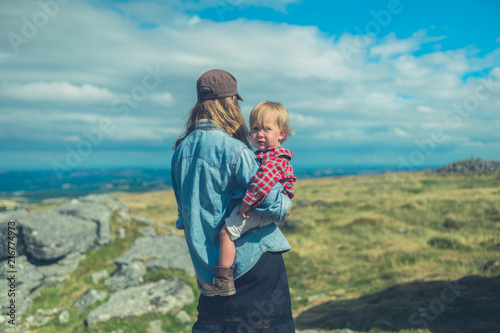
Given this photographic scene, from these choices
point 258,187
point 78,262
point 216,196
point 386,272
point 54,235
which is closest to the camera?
point 258,187

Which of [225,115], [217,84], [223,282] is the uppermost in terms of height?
[217,84]

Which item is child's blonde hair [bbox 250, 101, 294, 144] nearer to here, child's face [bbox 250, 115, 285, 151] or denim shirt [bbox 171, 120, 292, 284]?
child's face [bbox 250, 115, 285, 151]

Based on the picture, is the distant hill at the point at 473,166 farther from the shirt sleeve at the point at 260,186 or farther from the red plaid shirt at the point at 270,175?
the shirt sleeve at the point at 260,186

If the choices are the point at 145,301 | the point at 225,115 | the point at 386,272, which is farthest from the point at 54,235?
the point at 386,272

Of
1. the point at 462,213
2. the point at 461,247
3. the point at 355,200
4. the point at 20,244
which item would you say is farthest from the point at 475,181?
the point at 20,244

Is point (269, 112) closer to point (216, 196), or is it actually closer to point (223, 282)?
point (216, 196)

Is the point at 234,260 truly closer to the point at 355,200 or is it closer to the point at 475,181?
the point at 355,200

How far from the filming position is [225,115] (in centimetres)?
280

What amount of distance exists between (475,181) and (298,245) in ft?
76.9

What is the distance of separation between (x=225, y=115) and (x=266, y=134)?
1.46 ft

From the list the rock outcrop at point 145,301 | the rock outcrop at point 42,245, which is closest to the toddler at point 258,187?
the rock outcrop at point 145,301

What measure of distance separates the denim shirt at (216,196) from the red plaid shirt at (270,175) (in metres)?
0.07

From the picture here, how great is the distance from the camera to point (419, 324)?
6109mm

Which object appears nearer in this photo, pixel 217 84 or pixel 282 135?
pixel 217 84
